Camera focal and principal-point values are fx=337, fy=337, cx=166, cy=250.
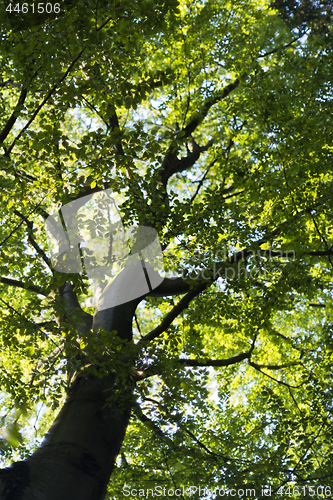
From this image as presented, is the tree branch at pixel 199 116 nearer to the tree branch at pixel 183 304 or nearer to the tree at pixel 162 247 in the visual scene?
the tree at pixel 162 247

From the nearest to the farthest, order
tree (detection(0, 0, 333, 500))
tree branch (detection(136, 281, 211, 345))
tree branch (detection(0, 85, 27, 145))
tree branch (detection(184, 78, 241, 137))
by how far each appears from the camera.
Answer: tree (detection(0, 0, 333, 500)) → tree branch (detection(0, 85, 27, 145)) → tree branch (detection(136, 281, 211, 345)) → tree branch (detection(184, 78, 241, 137))

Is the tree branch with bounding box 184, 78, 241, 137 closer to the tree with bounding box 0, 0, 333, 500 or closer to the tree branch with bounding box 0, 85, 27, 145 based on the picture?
the tree with bounding box 0, 0, 333, 500

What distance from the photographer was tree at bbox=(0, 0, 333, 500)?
3059 mm

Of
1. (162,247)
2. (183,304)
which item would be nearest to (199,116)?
(162,247)

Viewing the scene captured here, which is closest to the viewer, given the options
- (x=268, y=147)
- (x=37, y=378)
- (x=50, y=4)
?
(x=50, y=4)

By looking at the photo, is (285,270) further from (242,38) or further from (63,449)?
(242,38)

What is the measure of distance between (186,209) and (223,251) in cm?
90

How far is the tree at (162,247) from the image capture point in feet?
10.0

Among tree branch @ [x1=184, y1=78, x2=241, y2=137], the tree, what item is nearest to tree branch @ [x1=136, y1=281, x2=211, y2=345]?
the tree

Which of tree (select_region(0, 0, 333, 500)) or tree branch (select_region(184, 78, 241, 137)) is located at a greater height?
tree branch (select_region(184, 78, 241, 137))

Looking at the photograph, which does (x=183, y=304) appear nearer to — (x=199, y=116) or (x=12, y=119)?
(x=12, y=119)

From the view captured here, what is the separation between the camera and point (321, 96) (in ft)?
16.5

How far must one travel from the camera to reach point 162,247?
→ 5.52 m

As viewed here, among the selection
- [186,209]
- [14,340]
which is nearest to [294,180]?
[186,209]
